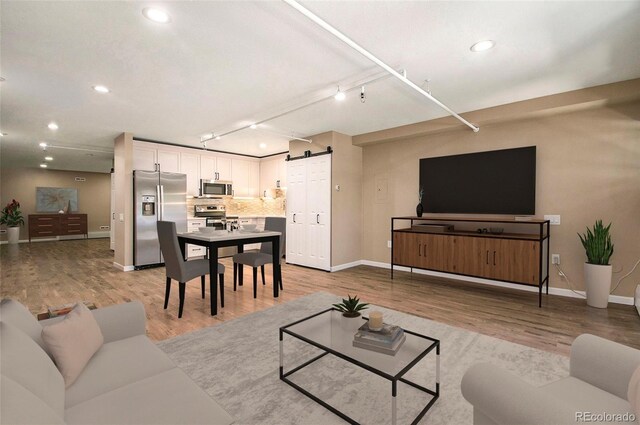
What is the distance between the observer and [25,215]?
1045cm

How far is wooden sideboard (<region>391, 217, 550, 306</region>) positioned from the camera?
3.74 meters

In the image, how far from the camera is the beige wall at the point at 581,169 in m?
3.66

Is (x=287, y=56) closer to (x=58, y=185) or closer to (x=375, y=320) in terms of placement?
(x=375, y=320)

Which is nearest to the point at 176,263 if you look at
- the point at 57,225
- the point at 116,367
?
the point at 116,367

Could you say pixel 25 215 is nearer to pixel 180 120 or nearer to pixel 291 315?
pixel 180 120

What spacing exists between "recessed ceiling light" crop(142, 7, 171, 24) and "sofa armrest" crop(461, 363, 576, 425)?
293cm

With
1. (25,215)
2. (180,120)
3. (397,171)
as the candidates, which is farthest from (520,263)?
(25,215)

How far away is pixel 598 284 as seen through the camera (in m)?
3.55

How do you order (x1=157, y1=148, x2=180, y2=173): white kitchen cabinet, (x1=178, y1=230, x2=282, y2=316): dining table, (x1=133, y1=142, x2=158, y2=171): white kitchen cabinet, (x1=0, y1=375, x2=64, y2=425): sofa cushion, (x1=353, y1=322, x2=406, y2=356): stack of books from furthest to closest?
(x1=157, y1=148, x2=180, y2=173): white kitchen cabinet → (x1=133, y1=142, x2=158, y2=171): white kitchen cabinet → (x1=178, y1=230, x2=282, y2=316): dining table → (x1=353, y1=322, x2=406, y2=356): stack of books → (x1=0, y1=375, x2=64, y2=425): sofa cushion

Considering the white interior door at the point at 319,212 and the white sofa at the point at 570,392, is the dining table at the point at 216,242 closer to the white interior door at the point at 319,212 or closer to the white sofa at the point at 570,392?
the white interior door at the point at 319,212

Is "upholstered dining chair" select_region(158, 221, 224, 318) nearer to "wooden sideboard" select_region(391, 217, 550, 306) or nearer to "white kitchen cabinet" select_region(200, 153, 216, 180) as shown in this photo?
"wooden sideboard" select_region(391, 217, 550, 306)

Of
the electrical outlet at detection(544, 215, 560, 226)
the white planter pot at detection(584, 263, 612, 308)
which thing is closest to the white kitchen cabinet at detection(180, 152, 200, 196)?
the electrical outlet at detection(544, 215, 560, 226)

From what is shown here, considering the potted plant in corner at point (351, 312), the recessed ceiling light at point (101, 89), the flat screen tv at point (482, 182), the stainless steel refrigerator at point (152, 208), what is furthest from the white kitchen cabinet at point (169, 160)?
the potted plant in corner at point (351, 312)

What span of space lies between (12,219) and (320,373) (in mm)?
12590
